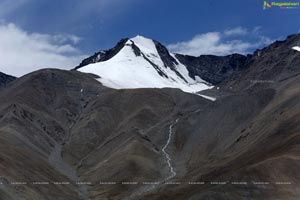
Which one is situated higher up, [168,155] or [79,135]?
[79,135]

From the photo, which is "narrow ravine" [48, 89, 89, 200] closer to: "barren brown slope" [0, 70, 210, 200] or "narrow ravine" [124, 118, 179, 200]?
"barren brown slope" [0, 70, 210, 200]

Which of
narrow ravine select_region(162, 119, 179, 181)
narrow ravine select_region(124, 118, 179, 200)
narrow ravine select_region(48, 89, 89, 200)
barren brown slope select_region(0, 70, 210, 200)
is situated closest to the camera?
narrow ravine select_region(124, 118, 179, 200)

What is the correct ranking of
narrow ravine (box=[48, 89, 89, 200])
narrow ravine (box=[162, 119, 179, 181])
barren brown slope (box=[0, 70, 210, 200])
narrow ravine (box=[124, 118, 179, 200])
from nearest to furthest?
narrow ravine (box=[124, 118, 179, 200])
barren brown slope (box=[0, 70, 210, 200])
narrow ravine (box=[48, 89, 89, 200])
narrow ravine (box=[162, 119, 179, 181])

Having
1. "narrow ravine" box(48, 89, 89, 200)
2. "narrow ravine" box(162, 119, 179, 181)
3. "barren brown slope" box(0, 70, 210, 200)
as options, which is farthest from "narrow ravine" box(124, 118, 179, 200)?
"narrow ravine" box(48, 89, 89, 200)

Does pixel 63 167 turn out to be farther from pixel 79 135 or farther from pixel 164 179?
pixel 79 135

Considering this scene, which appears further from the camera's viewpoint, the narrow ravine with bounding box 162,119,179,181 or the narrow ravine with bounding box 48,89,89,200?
the narrow ravine with bounding box 162,119,179,181

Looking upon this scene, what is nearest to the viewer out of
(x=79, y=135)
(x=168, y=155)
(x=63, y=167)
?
(x=63, y=167)

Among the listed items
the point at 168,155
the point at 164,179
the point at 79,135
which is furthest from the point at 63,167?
the point at 79,135

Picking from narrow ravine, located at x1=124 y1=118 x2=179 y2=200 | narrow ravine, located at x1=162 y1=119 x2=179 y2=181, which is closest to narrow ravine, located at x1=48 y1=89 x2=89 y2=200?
narrow ravine, located at x1=124 y1=118 x2=179 y2=200

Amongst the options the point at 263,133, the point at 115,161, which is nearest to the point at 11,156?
the point at 115,161

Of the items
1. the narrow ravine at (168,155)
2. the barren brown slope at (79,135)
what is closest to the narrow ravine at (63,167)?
the barren brown slope at (79,135)

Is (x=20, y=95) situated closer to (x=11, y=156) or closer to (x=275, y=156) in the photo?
(x=11, y=156)
